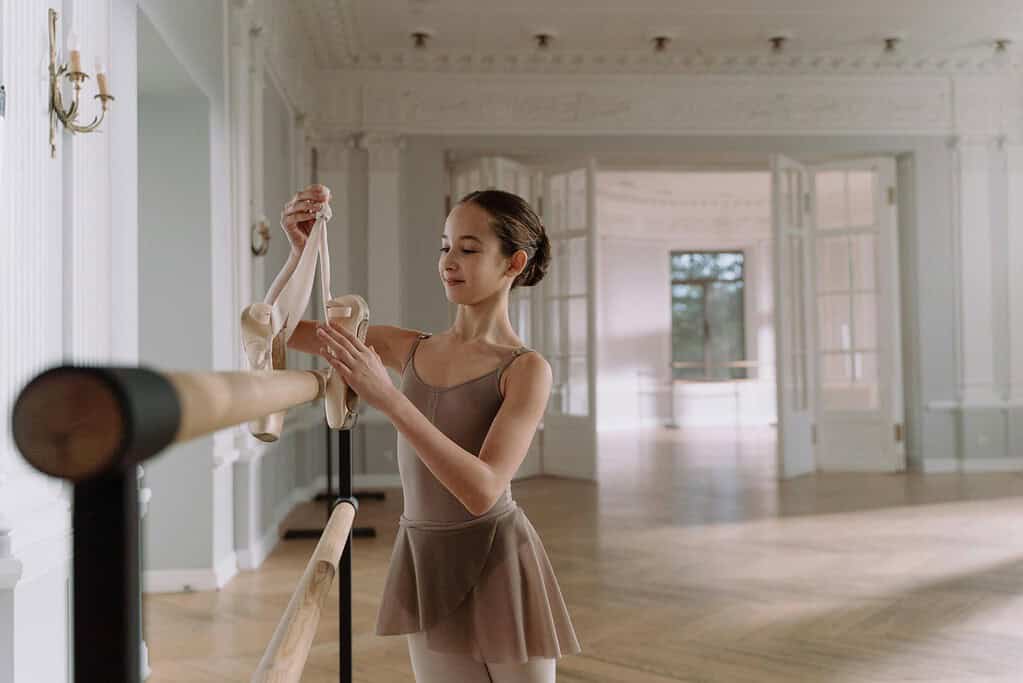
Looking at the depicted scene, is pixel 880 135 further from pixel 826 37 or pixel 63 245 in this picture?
pixel 63 245

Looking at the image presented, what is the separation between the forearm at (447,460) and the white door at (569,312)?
6594 mm

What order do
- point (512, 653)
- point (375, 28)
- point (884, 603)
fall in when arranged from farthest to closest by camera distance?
1. point (375, 28)
2. point (884, 603)
3. point (512, 653)

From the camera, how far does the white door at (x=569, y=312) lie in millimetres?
7777

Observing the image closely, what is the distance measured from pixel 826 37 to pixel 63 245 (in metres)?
6.44

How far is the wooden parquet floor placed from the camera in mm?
3086

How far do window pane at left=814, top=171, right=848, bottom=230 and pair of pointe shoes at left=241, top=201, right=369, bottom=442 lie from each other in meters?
7.68

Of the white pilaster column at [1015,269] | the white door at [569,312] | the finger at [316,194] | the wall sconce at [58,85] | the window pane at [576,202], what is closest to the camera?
the finger at [316,194]

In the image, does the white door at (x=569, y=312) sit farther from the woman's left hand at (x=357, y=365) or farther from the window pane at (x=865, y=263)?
the woman's left hand at (x=357, y=365)

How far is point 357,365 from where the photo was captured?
0.99m

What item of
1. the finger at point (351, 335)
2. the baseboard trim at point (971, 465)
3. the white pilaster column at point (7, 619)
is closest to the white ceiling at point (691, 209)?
the baseboard trim at point (971, 465)

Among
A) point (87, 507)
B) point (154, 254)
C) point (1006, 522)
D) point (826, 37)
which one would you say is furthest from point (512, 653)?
point (826, 37)

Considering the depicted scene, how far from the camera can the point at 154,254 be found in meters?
4.09

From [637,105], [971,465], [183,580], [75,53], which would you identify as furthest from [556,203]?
[75,53]

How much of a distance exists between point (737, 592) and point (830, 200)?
5145mm
